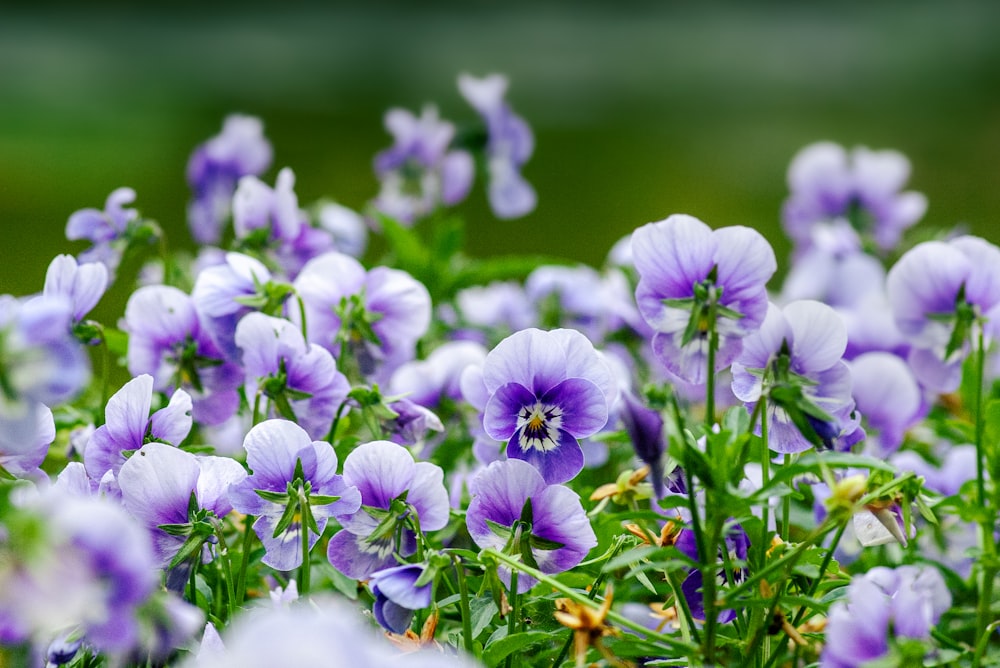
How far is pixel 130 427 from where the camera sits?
644 mm

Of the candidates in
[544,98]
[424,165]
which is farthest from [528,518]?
[544,98]

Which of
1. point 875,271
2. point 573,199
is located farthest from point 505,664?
point 573,199

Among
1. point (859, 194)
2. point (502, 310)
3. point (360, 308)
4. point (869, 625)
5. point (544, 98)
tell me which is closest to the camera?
point (869, 625)

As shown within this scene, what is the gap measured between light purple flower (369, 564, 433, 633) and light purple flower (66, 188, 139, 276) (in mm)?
493

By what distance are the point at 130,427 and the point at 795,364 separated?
37cm

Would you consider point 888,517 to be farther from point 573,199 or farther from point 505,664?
point 573,199

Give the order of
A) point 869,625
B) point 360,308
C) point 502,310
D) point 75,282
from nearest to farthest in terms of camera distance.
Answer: point 869,625
point 75,282
point 360,308
point 502,310

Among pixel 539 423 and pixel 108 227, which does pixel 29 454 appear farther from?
pixel 108 227

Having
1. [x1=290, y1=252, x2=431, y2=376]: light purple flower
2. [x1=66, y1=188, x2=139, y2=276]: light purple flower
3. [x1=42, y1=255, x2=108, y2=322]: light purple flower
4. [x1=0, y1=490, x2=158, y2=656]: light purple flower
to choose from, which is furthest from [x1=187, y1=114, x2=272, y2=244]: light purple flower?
[x1=0, y1=490, x2=158, y2=656]: light purple flower

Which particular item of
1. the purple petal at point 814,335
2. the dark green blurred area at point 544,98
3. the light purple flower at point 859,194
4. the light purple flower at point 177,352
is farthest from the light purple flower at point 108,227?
the dark green blurred area at point 544,98

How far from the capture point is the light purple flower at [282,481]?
62 cm

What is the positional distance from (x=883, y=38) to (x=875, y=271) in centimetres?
912

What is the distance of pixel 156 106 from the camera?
719cm

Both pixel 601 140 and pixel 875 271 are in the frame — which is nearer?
pixel 875 271
